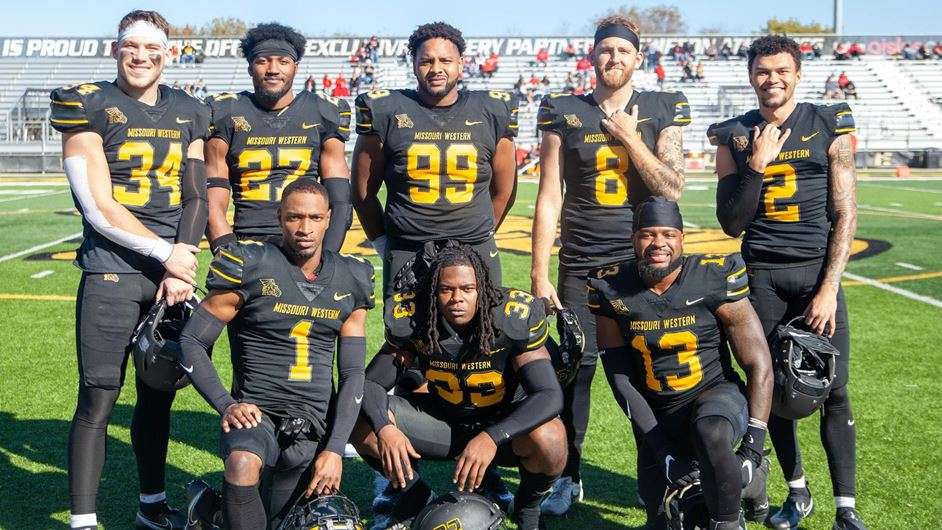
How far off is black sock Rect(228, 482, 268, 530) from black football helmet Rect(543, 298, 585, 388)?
4.61ft

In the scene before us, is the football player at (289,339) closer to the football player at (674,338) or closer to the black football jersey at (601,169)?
the football player at (674,338)

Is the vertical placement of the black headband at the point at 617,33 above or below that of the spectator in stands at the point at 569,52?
below

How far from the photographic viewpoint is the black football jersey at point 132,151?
4.20 meters

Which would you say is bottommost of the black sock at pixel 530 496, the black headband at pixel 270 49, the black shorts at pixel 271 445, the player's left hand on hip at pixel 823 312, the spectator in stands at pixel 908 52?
the black sock at pixel 530 496

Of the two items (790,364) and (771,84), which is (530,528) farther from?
(771,84)

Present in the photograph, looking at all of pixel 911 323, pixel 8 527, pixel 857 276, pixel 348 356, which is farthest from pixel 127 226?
pixel 857 276

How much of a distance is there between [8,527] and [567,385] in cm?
252

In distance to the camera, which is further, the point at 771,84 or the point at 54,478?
the point at 54,478

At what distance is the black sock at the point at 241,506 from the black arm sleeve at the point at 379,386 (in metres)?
0.60

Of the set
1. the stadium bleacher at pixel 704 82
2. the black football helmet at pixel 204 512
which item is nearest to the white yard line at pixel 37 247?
the black football helmet at pixel 204 512

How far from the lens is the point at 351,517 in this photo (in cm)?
381

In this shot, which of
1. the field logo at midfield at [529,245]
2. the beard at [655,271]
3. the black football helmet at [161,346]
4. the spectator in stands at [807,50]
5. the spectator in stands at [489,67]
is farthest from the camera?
the spectator in stands at [807,50]

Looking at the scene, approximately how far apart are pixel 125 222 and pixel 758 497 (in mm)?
2889

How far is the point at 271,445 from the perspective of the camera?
3.87 meters
